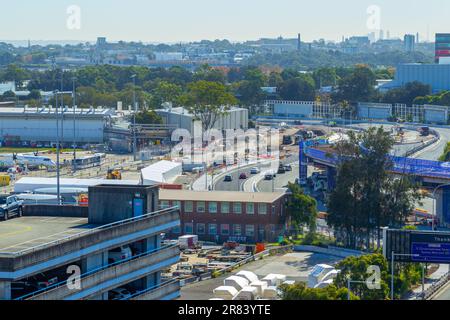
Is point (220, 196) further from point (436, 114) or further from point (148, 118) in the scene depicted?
point (436, 114)

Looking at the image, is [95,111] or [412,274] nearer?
[412,274]

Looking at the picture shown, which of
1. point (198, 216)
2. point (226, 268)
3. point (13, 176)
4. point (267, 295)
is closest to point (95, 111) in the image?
point (13, 176)

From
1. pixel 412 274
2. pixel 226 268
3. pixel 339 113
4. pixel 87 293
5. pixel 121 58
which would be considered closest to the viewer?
pixel 87 293

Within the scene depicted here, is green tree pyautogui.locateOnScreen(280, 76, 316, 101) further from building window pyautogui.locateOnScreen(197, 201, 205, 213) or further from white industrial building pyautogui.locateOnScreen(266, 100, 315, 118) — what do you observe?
building window pyautogui.locateOnScreen(197, 201, 205, 213)

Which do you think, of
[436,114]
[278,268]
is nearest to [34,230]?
[278,268]

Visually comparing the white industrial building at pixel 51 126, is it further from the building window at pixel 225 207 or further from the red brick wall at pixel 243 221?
the building window at pixel 225 207


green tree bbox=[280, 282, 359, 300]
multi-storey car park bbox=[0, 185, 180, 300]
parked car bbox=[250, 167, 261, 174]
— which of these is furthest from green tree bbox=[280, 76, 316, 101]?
multi-storey car park bbox=[0, 185, 180, 300]

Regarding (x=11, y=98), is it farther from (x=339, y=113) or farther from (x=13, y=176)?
(x=13, y=176)
